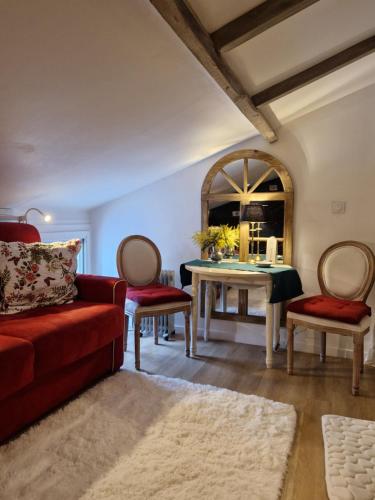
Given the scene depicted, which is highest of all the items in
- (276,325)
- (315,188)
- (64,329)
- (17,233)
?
(315,188)

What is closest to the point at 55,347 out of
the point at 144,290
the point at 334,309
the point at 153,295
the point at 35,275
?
the point at 35,275

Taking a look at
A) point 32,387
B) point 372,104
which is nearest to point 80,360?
point 32,387

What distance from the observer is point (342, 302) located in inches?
107

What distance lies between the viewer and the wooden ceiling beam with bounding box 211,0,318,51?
5.34 feet

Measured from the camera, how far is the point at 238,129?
2984 mm

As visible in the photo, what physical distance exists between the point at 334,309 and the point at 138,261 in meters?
1.62

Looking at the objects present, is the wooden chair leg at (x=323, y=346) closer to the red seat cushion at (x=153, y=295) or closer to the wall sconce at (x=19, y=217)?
the red seat cushion at (x=153, y=295)

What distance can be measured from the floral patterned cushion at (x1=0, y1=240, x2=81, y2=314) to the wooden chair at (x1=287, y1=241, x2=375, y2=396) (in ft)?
5.31

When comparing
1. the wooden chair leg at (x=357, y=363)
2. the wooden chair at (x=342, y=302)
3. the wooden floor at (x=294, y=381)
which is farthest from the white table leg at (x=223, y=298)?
the wooden chair leg at (x=357, y=363)

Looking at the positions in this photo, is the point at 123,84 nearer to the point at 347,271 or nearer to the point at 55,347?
the point at 55,347

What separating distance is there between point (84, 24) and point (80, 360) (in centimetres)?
177

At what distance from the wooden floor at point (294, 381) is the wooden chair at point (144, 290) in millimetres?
202

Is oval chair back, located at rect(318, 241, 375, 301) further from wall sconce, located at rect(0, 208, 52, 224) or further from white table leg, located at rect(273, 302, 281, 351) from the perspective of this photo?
wall sconce, located at rect(0, 208, 52, 224)

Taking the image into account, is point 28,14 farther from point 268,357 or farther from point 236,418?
point 268,357
